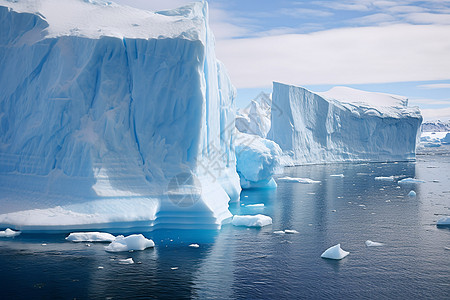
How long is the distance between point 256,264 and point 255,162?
34.4ft

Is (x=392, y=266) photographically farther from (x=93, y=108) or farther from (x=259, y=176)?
(x=259, y=176)

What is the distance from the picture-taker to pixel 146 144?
11.9 m

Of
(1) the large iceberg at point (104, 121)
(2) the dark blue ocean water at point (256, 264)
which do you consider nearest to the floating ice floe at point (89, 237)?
(2) the dark blue ocean water at point (256, 264)

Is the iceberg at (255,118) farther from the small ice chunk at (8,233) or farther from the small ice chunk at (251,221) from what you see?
the small ice chunk at (8,233)

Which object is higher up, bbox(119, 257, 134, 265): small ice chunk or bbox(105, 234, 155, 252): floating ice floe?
bbox(105, 234, 155, 252): floating ice floe

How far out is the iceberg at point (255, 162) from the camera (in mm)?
19125

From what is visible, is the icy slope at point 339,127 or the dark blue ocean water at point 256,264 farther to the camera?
the icy slope at point 339,127

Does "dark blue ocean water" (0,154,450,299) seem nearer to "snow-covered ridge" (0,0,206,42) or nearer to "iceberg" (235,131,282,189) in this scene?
"snow-covered ridge" (0,0,206,42)

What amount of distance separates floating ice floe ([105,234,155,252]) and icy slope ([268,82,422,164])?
24.1 m

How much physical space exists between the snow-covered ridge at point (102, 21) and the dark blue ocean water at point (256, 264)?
206 inches

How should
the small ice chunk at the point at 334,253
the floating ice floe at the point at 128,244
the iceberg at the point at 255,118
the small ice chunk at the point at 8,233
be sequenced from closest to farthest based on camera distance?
the small ice chunk at the point at 334,253 → the floating ice floe at the point at 128,244 → the small ice chunk at the point at 8,233 → the iceberg at the point at 255,118

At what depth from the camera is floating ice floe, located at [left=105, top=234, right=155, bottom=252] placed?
941 centimetres

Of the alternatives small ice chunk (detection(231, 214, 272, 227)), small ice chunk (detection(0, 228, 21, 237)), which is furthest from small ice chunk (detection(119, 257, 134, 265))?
small ice chunk (detection(231, 214, 272, 227))

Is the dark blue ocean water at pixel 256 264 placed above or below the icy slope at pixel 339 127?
below
